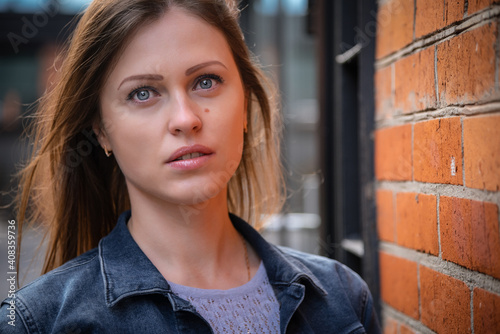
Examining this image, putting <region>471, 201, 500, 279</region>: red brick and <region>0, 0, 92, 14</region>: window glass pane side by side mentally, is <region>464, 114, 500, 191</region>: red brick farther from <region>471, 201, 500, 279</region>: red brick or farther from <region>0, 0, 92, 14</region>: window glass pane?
<region>0, 0, 92, 14</region>: window glass pane

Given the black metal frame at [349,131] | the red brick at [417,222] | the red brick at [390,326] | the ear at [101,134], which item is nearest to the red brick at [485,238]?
the red brick at [417,222]

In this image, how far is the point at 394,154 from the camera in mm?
1369

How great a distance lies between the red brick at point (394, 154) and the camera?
127 cm

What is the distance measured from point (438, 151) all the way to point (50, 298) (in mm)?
861

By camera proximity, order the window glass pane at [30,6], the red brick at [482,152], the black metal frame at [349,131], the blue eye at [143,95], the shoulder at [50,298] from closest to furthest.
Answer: the red brick at [482,152] < the shoulder at [50,298] < the blue eye at [143,95] < the black metal frame at [349,131] < the window glass pane at [30,6]

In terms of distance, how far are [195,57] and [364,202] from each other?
720 millimetres

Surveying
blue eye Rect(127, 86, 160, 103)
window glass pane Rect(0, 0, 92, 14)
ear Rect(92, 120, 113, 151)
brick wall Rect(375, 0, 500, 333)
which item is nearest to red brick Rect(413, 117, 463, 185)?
brick wall Rect(375, 0, 500, 333)

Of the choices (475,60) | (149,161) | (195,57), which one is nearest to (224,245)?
(149,161)

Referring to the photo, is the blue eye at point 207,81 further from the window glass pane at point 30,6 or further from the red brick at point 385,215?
the window glass pane at point 30,6

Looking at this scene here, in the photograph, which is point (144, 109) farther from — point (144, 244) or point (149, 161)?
point (144, 244)

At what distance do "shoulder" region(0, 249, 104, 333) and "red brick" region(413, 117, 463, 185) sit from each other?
2.45 feet

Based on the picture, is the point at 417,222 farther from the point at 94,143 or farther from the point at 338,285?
the point at 94,143

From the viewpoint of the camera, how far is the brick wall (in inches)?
35.3

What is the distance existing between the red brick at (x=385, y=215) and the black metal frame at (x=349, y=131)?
1.5 inches
